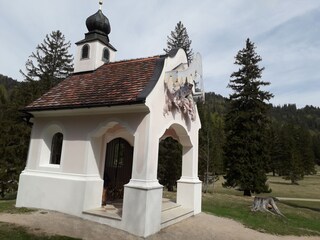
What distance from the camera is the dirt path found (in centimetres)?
752

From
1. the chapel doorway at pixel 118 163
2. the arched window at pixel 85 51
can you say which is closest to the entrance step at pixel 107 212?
the chapel doorway at pixel 118 163

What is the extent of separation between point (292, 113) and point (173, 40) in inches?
7140

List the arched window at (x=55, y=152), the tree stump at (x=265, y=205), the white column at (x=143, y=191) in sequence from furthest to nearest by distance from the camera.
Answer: the tree stump at (x=265, y=205) → the arched window at (x=55, y=152) → the white column at (x=143, y=191)

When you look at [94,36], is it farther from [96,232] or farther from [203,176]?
[203,176]

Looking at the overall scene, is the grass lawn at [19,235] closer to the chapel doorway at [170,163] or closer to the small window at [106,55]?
the small window at [106,55]

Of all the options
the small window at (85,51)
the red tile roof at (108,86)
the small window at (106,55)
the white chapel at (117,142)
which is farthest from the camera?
the small window at (106,55)

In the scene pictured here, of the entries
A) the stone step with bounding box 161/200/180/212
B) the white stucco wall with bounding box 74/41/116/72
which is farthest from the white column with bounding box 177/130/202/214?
the white stucco wall with bounding box 74/41/116/72

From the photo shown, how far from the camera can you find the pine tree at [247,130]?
23156 millimetres

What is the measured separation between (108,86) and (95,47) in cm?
374

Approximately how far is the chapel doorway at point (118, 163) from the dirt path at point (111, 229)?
9.96 feet

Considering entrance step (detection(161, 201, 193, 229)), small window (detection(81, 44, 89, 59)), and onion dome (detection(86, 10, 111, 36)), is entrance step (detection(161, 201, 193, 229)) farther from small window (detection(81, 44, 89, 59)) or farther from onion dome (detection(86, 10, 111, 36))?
onion dome (detection(86, 10, 111, 36))

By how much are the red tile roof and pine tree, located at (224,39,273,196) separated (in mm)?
15685

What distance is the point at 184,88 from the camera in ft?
32.4

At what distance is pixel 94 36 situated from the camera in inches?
519
